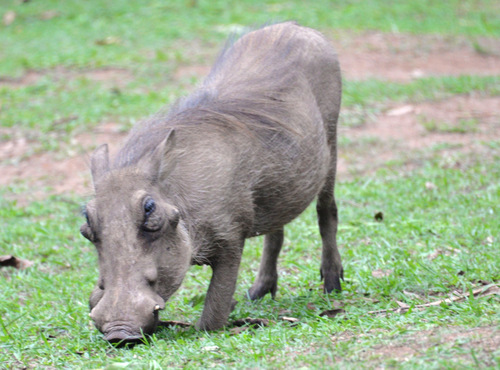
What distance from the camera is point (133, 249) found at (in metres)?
3.34

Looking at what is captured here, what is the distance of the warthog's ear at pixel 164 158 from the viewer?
11.7 feet

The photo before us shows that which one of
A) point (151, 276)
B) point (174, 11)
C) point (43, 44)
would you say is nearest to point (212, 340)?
point (151, 276)

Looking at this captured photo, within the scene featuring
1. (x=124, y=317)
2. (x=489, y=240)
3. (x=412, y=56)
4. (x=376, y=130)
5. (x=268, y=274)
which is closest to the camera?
(x=124, y=317)

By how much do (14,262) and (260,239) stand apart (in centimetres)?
185

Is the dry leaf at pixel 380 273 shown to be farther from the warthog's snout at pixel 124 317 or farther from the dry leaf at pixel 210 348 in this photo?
the warthog's snout at pixel 124 317

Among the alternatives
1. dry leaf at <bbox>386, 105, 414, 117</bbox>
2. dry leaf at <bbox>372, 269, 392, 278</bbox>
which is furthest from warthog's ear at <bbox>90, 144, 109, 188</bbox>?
dry leaf at <bbox>386, 105, 414, 117</bbox>

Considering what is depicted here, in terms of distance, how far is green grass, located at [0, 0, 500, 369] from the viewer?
3270 mm

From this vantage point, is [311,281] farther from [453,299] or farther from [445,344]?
[445,344]

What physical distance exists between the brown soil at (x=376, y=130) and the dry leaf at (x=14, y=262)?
4.57 ft

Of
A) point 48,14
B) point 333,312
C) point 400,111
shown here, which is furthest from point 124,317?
point 48,14

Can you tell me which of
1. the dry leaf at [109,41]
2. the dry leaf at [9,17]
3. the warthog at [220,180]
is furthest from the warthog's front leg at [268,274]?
the dry leaf at [9,17]

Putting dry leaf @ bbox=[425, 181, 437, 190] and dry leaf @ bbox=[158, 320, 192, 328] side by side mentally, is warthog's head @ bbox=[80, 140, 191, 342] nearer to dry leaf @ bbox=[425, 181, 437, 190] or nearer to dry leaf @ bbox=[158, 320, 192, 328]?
dry leaf @ bbox=[158, 320, 192, 328]

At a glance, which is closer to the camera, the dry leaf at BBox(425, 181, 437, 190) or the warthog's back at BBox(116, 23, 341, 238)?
the warthog's back at BBox(116, 23, 341, 238)

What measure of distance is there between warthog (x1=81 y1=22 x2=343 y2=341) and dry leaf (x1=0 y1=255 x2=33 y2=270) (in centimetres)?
170
